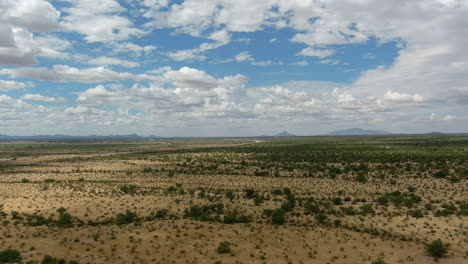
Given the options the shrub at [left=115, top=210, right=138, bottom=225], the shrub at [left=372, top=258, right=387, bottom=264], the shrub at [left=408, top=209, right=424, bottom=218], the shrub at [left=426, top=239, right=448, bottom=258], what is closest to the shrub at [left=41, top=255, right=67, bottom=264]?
the shrub at [left=115, top=210, right=138, bottom=225]

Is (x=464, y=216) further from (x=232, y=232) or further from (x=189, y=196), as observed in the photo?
(x=189, y=196)

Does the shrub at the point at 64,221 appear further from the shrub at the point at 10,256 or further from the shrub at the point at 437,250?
the shrub at the point at 437,250

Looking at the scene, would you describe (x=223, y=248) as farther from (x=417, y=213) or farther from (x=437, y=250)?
(x=417, y=213)

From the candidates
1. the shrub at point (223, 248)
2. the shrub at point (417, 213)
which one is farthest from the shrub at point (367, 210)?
the shrub at point (223, 248)

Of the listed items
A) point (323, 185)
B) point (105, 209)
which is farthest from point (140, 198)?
point (323, 185)

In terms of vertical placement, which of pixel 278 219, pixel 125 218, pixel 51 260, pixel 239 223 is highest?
pixel 278 219

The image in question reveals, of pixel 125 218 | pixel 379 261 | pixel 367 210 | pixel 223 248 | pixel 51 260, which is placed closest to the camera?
pixel 379 261

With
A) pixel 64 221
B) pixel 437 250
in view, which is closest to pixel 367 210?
pixel 437 250

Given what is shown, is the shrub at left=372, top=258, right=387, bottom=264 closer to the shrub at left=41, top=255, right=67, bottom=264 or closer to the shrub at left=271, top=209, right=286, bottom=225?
the shrub at left=271, top=209, right=286, bottom=225

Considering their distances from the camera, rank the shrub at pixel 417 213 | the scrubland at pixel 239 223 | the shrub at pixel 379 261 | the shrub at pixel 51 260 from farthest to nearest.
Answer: the shrub at pixel 417 213 < the scrubland at pixel 239 223 < the shrub at pixel 51 260 < the shrub at pixel 379 261
